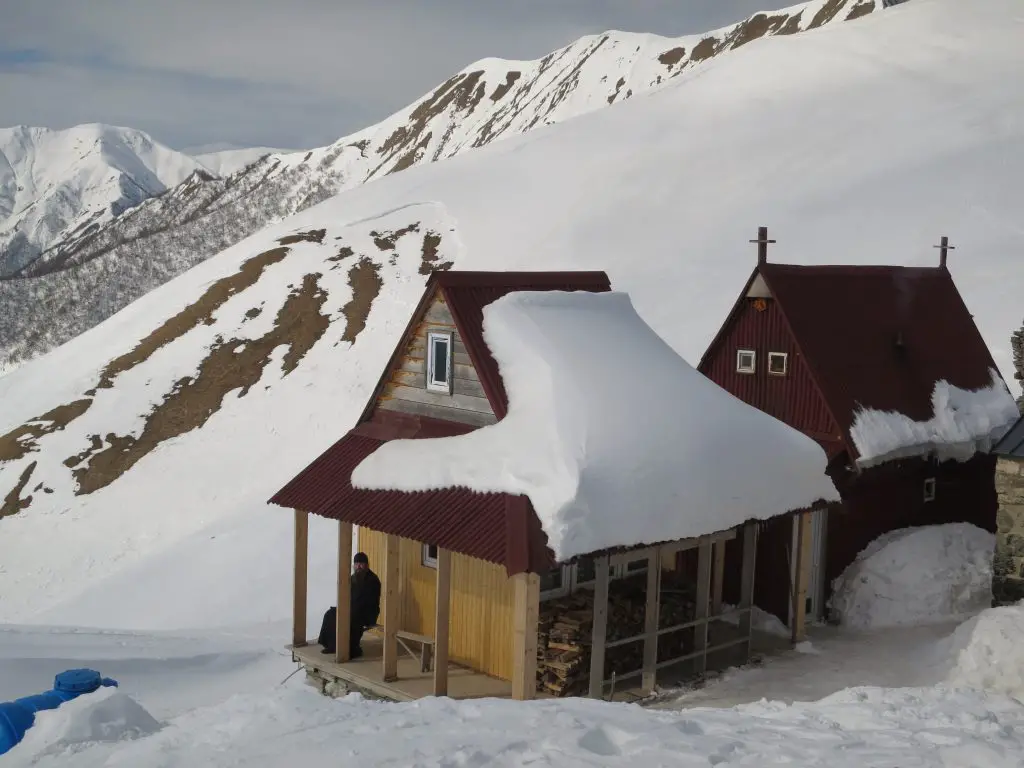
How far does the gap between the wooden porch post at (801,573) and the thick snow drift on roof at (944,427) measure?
153 cm

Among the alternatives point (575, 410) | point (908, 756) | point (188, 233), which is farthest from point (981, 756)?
point (188, 233)

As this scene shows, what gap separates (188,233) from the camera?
144500 mm

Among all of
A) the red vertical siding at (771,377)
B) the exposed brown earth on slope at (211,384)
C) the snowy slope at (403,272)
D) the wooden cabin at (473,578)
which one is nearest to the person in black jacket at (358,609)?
the wooden cabin at (473,578)

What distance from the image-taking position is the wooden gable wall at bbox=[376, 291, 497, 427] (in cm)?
1318

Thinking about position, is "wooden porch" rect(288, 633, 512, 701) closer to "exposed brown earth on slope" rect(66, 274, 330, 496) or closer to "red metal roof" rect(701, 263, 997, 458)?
"red metal roof" rect(701, 263, 997, 458)

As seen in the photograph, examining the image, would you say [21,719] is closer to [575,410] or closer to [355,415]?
[575,410]

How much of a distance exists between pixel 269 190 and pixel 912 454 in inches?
7209

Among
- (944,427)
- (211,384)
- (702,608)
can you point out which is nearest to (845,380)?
(944,427)

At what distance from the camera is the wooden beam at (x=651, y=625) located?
12.8 m

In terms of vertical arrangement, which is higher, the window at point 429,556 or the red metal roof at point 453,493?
the red metal roof at point 453,493

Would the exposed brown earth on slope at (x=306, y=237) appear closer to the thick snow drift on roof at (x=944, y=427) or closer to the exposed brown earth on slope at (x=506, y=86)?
the thick snow drift on roof at (x=944, y=427)

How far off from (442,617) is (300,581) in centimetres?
366

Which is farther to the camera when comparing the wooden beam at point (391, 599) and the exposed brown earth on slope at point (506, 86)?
the exposed brown earth on slope at point (506, 86)

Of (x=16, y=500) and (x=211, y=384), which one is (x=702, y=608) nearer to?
(x=16, y=500)
